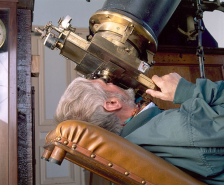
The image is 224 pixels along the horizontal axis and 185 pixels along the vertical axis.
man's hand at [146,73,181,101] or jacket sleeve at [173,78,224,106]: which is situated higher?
man's hand at [146,73,181,101]

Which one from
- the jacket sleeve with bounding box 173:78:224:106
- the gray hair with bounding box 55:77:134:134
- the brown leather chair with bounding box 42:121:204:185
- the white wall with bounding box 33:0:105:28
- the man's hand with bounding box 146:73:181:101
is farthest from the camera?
the white wall with bounding box 33:0:105:28

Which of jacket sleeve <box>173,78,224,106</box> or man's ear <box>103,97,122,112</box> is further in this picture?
man's ear <box>103,97,122,112</box>

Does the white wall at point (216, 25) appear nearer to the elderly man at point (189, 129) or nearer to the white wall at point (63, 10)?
the white wall at point (63, 10)

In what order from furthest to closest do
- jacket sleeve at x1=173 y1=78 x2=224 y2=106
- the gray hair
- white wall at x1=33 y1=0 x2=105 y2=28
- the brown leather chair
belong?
1. white wall at x1=33 y1=0 x2=105 y2=28
2. the gray hair
3. jacket sleeve at x1=173 y1=78 x2=224 y2=106
4. the brown leather chair

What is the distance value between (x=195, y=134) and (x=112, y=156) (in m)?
0.23

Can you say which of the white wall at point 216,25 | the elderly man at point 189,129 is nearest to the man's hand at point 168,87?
the elderly man at point 189,129

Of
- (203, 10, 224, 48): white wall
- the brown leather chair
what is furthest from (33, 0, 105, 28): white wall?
the brown leather chair

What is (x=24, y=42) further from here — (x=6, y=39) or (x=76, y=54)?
(x=76, y=54)

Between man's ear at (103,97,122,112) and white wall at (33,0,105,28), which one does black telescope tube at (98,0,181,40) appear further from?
white wall at (33,0,105,28)

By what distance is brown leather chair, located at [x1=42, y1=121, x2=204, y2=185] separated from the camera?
1.96ft

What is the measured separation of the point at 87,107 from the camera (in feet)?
3.25

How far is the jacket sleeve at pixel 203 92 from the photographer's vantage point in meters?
0.75

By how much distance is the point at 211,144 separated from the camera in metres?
0.66

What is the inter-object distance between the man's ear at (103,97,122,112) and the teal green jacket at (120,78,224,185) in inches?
10.4
